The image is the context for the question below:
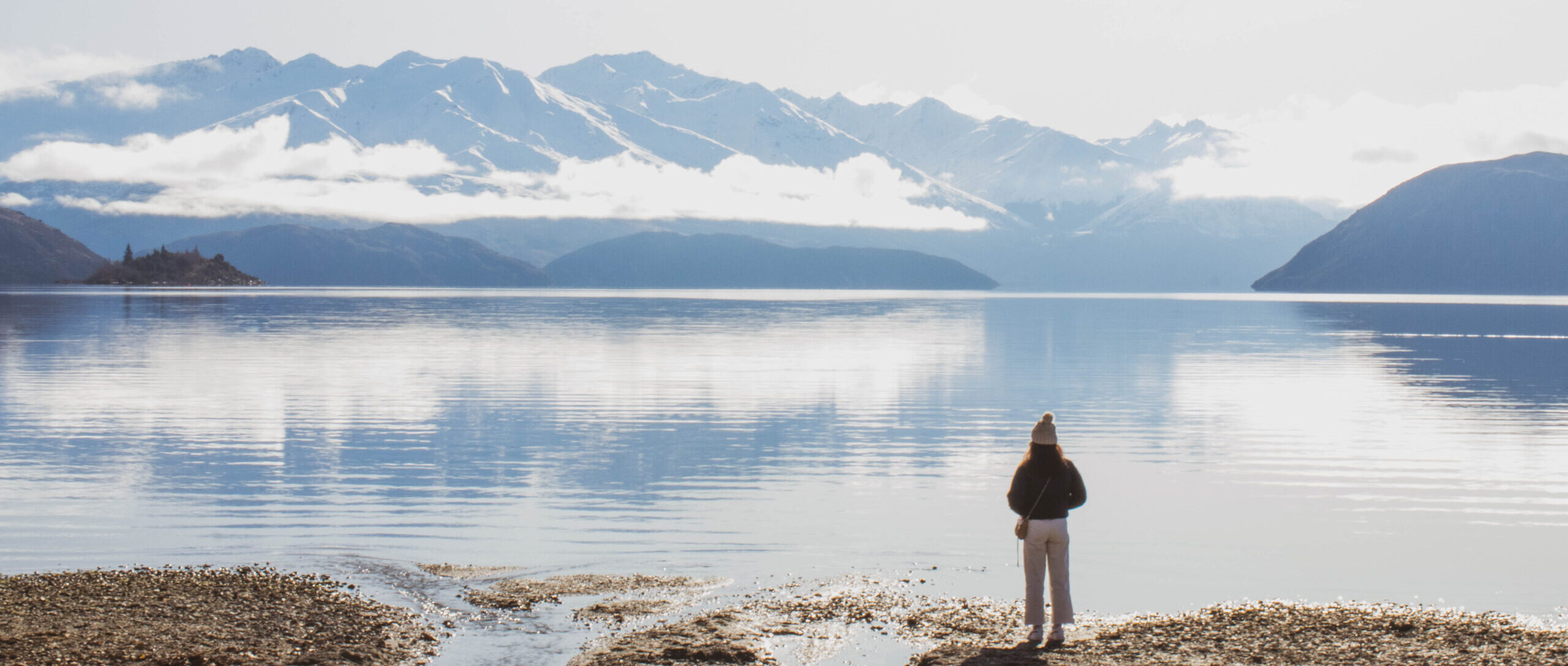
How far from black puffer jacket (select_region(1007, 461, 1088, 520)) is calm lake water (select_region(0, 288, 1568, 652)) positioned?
3.67 m

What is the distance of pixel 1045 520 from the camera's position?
18.7m

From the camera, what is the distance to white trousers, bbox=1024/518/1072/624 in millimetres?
18797

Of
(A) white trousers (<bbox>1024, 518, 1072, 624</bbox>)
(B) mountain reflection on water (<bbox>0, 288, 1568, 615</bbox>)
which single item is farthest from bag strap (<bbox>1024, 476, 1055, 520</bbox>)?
(B) mountain reflection on water (<bbox>0, 288, 1568, 615</bbox>)

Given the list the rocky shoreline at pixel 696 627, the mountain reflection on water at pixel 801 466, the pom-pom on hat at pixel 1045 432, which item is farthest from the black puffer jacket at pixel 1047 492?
the mountain reflection on water at pixel 801 466

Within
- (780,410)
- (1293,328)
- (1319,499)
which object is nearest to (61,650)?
(1319,499)

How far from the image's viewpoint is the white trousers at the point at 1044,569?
18.8m

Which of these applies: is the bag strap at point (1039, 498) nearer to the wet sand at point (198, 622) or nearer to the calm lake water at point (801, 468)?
the calm lake water at point (801, 468)

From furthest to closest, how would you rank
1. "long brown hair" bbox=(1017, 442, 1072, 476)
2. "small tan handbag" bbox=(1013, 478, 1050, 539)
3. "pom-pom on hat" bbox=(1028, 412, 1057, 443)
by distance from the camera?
"small tan handbag" bbox=(1013, 478, 1050, 539), "long brown hair" bbox=(1017, 442, 1072, 476), "pom-pom on hat" bbox=(1028, 412, 1057, 443)

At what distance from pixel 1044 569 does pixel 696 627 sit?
5.21 meters

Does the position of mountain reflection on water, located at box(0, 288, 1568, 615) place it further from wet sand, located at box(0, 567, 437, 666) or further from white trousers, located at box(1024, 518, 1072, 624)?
wet sand, located at box(0, 567, 437, 666)

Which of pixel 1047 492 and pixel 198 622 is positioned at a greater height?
pixel 1047 492

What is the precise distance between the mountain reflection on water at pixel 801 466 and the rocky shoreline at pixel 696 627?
204 cm

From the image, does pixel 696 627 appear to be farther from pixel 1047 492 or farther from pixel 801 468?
pixel 801 468

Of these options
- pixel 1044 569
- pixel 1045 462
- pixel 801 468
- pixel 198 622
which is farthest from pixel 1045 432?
pixel 801 468
